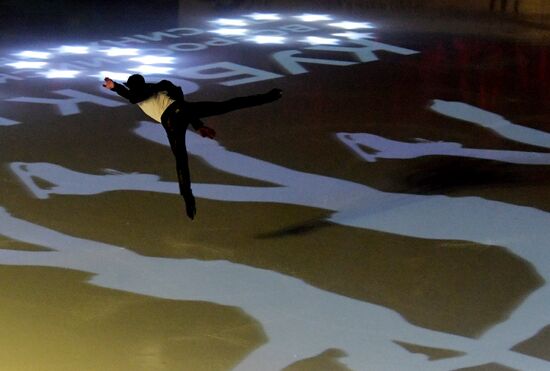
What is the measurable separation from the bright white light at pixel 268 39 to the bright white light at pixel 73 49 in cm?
141

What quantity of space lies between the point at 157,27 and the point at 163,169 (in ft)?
13.8

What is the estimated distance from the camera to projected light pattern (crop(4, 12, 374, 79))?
20.9ft

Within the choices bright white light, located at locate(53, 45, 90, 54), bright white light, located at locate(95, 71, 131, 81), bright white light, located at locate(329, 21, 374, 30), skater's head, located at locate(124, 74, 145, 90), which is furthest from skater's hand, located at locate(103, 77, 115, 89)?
bright white light, located at locate(329, 21, 374, 30)

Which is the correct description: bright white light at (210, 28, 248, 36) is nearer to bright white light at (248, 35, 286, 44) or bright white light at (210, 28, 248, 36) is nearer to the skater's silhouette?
bright white light at (248, 35, 286, 44)

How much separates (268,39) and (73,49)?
1.65m

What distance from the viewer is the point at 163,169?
4180 millimetres

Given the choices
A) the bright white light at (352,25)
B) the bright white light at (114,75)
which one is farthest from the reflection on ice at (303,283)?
the bright white light at (352,25)

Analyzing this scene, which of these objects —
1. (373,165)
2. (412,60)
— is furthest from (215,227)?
(412,60)

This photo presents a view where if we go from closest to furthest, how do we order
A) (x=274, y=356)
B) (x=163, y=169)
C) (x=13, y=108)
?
1. (x=274, y=356)
2. (x=163, y=169)
3. (x=13, y=108)

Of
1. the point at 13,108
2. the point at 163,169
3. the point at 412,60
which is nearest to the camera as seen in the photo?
the point at 163,169

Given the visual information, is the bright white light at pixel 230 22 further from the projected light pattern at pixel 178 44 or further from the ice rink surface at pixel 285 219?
the ice rink surface at pixel 285 219

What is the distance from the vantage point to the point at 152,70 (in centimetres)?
631

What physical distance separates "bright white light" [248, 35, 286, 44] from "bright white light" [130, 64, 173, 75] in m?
1.30

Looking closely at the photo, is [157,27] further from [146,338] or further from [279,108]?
[146,338]
